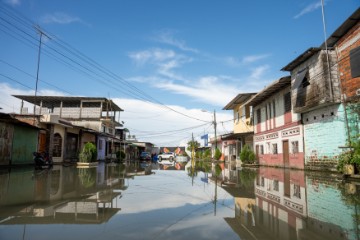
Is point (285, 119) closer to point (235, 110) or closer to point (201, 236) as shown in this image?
point (235, 110)

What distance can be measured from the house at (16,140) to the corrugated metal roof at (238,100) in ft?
66.2

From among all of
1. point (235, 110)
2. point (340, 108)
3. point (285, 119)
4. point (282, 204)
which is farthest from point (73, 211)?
point (235, 110)

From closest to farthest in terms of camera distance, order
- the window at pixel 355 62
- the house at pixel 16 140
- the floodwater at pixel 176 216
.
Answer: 1. the floodwater at pixel 176 216
2. the window at pixel 355 62
3. the house at pixel 16 140

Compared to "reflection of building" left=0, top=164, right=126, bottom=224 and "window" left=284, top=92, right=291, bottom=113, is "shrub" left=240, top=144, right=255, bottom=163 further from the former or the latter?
"reflection of building" left=0, top=164, right=126, bottom=224

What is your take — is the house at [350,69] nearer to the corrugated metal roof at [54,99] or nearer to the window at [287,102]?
the window at [287,102]

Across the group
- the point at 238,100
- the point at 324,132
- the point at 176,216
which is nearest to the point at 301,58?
the point at 324,132

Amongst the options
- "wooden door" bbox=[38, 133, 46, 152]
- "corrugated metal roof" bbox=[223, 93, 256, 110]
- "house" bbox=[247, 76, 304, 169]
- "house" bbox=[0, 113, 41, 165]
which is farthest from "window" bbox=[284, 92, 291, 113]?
"wooden door" bbox=[38, 133, 46, 152]

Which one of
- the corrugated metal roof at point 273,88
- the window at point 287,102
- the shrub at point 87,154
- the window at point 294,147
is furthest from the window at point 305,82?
the shrub at point 87,154

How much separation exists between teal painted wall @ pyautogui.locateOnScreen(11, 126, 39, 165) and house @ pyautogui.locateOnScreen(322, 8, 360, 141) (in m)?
21.6

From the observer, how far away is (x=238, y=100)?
3269cm

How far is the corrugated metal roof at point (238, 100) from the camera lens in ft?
99.5

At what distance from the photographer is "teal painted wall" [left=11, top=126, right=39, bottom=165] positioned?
20533mm

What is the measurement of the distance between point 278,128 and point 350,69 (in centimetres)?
913

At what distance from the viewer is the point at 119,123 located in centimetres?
4594
